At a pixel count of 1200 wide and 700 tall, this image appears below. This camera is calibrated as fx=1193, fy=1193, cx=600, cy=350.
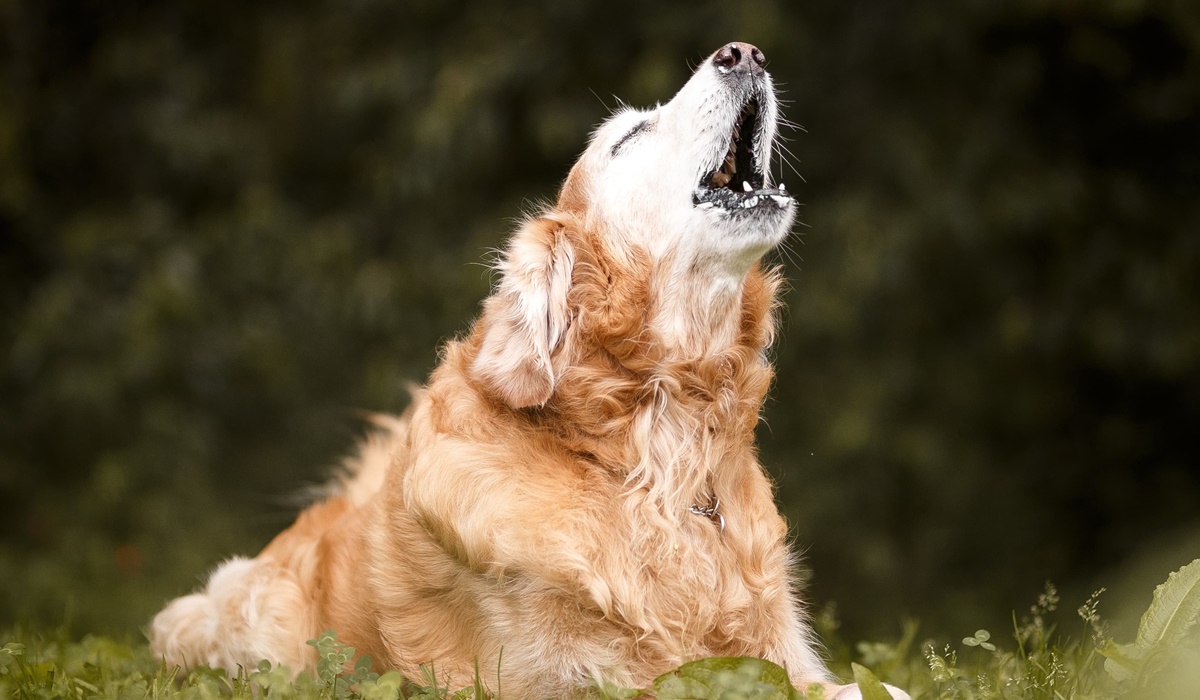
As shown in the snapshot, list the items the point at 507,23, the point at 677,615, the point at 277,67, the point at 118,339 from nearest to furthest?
the point at 677,615 → the point at 507,23 → the point at 118,339 → the point at 277,67

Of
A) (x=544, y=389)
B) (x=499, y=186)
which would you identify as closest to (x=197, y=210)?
(x=499, y=186)

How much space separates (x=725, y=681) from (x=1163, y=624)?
1.03 meters

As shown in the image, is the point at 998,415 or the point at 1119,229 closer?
the point at 1119,229

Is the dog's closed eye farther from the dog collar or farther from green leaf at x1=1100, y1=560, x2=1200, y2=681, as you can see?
green leaf at x1=1100, y1=560, x2=1200, y2=681

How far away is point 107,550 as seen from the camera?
7.45 meters

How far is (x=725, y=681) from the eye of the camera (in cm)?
239

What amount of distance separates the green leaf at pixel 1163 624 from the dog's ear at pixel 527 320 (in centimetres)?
144

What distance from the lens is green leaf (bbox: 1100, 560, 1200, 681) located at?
8.49 feet

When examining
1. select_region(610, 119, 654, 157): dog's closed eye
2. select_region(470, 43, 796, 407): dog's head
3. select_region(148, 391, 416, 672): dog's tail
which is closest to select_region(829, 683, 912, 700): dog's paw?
select_region(470, 43, 796, 407): dog's head

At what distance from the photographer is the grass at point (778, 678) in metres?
2.50

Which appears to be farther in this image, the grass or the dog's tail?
the dog's tail

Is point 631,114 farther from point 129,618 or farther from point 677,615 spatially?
point 129,618

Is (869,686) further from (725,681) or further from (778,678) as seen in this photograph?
(725,681)

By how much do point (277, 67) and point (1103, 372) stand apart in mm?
5445
